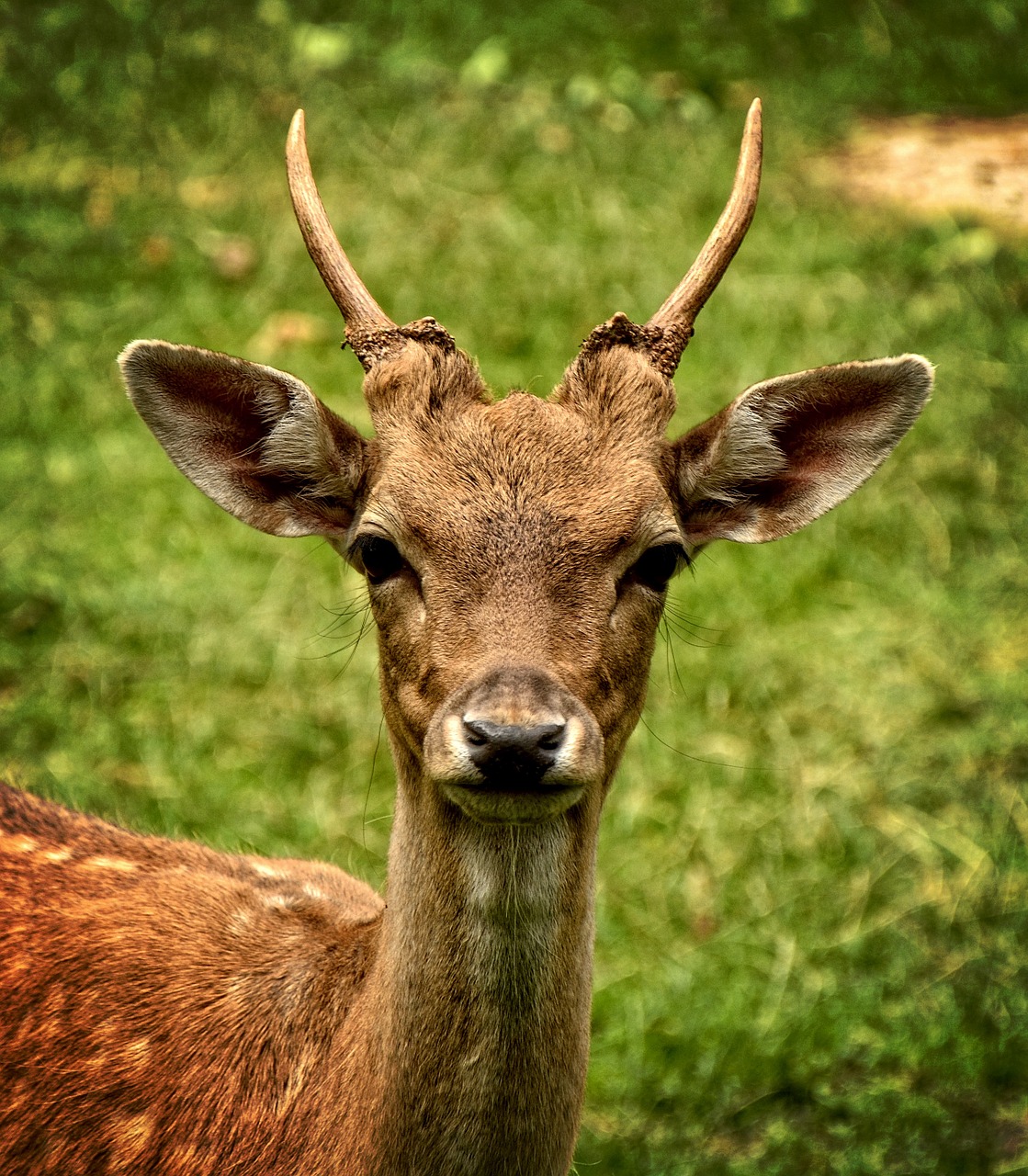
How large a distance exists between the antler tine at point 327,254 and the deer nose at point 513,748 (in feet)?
4.16

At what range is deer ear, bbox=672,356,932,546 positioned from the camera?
3.50 metres

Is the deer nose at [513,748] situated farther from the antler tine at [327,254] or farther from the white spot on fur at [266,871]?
the white spot on fur at [266,871]

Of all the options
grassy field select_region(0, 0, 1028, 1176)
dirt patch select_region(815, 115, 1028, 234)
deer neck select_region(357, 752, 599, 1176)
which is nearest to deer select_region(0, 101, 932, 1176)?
deer neck select_region(357, 752, 599, 1176)

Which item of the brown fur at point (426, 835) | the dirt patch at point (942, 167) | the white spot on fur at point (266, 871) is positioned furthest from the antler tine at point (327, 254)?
the dirt patch at point (942, 167)

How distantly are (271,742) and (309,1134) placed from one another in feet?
9.80

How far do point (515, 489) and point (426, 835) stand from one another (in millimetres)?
766

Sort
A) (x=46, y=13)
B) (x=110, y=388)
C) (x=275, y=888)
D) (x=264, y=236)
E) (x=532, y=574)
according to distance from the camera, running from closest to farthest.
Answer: (x=532, y=574)
(x=275, y=888)
(x=110, y=388)
(x=264, y=236)
(x=46, y=13)

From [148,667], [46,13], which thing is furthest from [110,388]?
[46,13]

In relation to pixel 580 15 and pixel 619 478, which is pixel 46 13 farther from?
pixel 619 478

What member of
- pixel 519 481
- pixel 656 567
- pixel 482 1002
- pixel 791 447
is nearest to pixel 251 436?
pixel 519 481

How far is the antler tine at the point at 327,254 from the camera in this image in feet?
12.0

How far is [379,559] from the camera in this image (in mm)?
3326

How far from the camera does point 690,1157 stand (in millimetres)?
4723

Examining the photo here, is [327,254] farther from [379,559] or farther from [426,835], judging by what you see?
[426,835]
